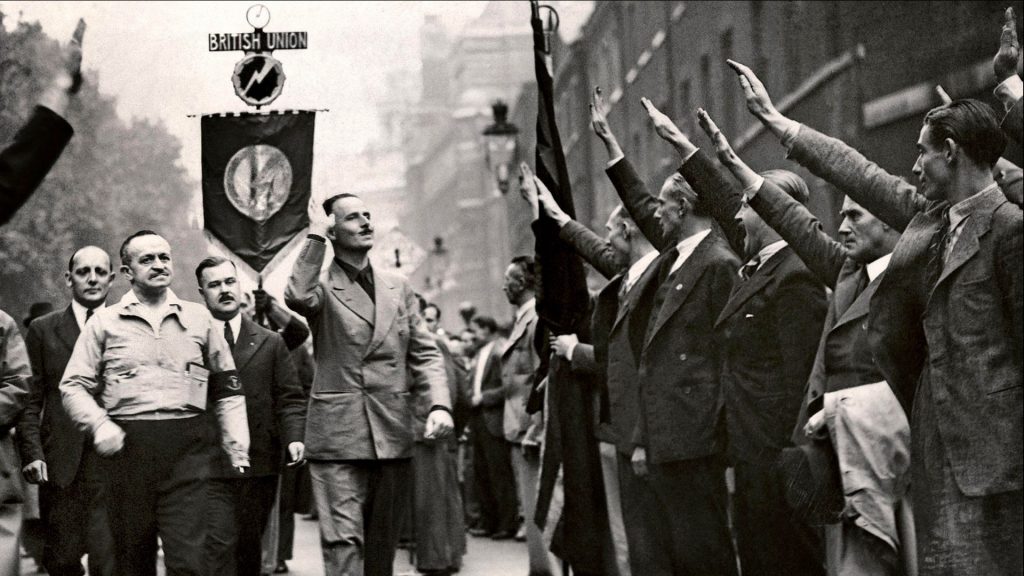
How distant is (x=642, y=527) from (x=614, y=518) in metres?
0.64

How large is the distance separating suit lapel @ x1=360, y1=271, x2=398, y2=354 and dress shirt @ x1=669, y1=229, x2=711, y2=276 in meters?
1.67

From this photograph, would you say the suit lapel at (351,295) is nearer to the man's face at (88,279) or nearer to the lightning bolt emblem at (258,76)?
the man's face at (88,279)

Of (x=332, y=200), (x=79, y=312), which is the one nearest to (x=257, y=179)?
(x=79, y=312)

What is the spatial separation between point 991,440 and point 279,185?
273 inches

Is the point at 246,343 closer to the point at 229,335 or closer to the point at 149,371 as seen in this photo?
the point at 229,335

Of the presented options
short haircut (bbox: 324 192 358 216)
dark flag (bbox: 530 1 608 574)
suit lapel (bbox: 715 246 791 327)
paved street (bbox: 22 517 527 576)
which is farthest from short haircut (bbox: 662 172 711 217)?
paved street (bbox: 22 517 527 576)

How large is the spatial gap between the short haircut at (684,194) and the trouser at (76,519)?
3.81m

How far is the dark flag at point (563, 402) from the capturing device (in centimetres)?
929

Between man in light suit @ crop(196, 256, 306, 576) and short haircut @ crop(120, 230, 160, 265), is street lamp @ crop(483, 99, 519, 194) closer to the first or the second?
man in light suit @ crop(196, 256, 306, 576)

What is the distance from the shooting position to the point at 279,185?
35.8 ft

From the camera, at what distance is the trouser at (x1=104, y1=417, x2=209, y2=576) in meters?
7.68

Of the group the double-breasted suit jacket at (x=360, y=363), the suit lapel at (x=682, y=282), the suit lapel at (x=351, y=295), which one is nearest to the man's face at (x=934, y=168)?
the suit lapel at (x=682, y=282)

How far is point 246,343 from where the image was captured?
1001 centimetres

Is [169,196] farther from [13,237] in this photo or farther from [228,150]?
[228,150]
